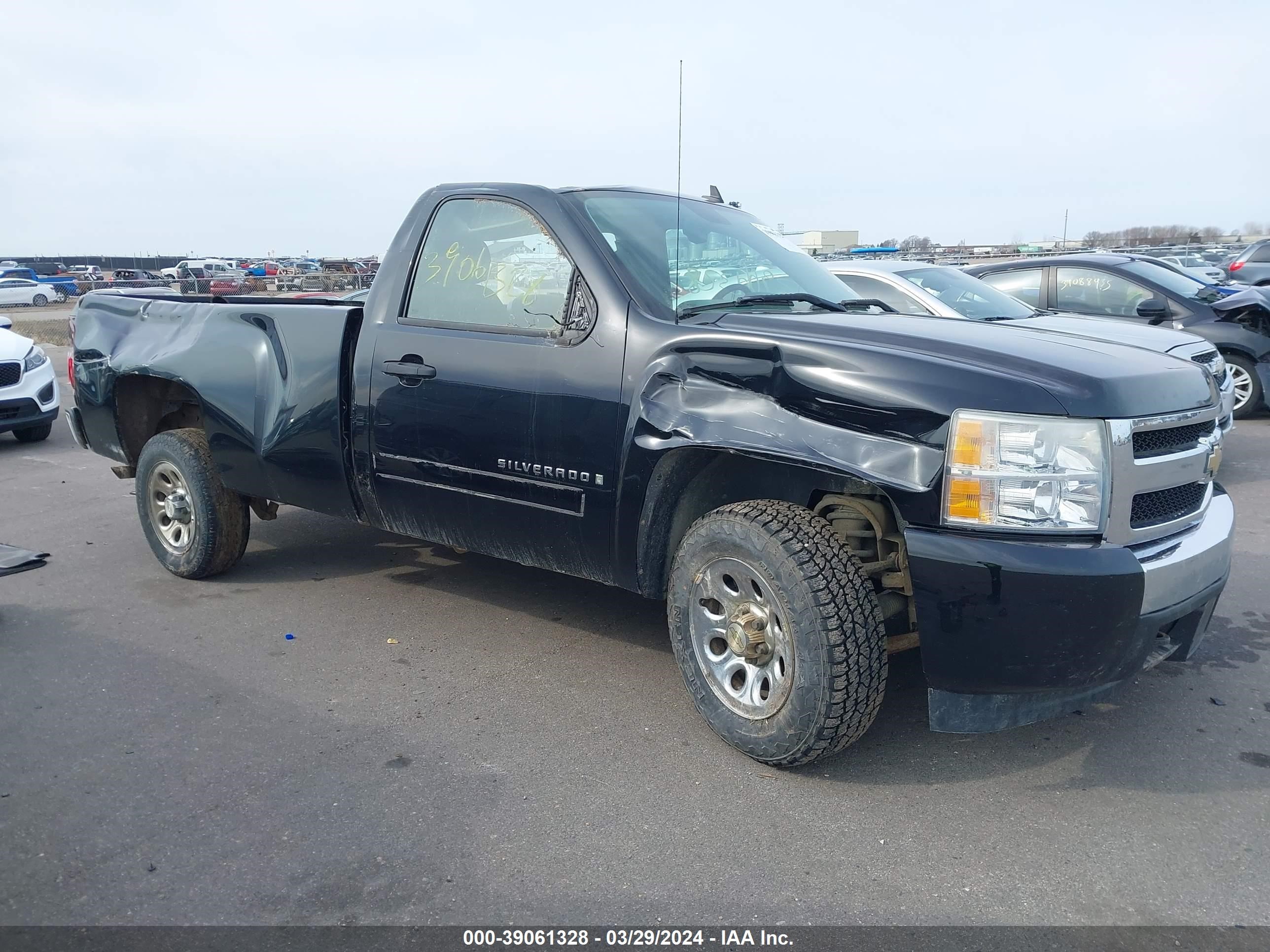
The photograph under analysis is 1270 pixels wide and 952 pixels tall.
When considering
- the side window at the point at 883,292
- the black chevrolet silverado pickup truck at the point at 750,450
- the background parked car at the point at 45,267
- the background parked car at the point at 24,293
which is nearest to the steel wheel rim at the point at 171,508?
the black chevrolet silverado pickup truck at the point at 750,450

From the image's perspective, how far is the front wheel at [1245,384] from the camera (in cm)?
969

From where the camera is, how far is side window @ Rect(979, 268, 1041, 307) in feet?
30.8

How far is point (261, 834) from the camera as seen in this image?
303 cm

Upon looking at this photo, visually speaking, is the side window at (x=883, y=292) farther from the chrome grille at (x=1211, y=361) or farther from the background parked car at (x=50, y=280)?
the background parked car at (x=50, y=280)

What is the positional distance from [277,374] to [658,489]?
2.14 m

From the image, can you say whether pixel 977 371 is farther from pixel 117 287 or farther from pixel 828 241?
pixel 117 287

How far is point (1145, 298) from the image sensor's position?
9.11 meters

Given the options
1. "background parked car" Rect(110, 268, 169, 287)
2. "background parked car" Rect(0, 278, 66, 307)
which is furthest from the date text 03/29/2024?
"background parked car" Rect(0, 278, 66, 307)

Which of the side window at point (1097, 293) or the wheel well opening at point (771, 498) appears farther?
the side window at point (1097, 293)

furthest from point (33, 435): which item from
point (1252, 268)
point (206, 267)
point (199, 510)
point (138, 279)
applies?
point (206, 267)

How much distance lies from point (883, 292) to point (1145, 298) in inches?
120

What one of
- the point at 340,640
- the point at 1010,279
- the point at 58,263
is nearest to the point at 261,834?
the point at 340,640

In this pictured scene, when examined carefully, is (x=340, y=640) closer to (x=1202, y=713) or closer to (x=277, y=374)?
(x=277, y=374)

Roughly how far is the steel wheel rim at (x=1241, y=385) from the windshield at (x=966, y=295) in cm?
313
